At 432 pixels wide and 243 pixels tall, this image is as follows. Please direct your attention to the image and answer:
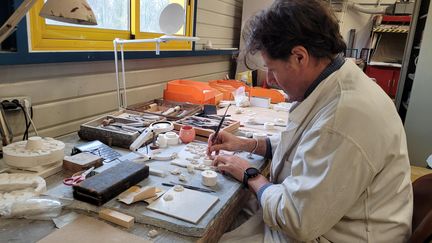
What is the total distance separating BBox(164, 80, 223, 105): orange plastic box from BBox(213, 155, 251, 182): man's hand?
0.96 meters

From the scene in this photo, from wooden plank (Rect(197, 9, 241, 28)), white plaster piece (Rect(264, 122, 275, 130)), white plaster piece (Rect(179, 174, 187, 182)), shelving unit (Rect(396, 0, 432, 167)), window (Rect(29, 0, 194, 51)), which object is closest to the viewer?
white plaster piece (Rect(179, 174, 187, 182))

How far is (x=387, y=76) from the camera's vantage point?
535 centimetres

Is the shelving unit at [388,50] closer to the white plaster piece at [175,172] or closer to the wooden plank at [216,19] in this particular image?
the wooden plank at [216,19]

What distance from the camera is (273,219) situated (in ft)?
2.91

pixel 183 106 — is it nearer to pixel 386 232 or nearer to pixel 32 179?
pixel 32 179

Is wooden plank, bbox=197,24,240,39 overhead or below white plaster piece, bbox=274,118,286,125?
overhead

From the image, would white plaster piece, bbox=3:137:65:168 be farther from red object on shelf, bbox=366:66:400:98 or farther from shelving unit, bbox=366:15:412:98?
red object on shelf, bbox=366:66:400:98

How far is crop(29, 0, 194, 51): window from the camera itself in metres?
1.44

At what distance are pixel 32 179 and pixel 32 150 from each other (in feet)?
0.45

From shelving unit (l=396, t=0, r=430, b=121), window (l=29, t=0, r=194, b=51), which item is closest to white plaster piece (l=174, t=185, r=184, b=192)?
window (l=29, t=0, r=194, b=51)

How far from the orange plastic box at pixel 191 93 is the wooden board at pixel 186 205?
1176mm

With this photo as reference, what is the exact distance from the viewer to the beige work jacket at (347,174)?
780mm

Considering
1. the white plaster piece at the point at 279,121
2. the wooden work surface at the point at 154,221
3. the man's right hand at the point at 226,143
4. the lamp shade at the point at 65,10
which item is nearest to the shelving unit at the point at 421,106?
the white plaster piece at the point at 279,121

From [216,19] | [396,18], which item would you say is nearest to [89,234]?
[216,19]
